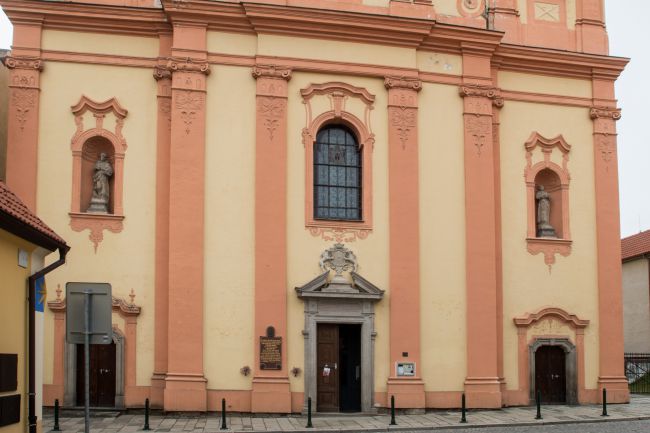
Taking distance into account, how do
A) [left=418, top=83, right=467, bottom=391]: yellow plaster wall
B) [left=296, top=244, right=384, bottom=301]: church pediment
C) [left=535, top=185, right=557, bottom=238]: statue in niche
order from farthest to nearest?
[left=535, top=185, right=557, bottom=238]: statue in niche
[left=418, top=83, right=467, bottom=391]: yellow plaster wall
[left=296, top=244, right=384, bottom=301]: church pediment

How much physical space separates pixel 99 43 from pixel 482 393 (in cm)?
1411

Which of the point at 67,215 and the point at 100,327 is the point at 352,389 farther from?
the point at 100,327

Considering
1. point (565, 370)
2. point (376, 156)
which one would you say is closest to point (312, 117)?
point (376, 156)

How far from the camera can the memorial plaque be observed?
23.1 metres

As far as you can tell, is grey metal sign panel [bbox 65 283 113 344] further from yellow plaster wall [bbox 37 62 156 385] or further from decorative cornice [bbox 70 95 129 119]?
decorative cornice [bbox 70 95 129 119]

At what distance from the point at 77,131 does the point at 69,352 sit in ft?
19.1

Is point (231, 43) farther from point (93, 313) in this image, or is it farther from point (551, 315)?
point (93, 313)

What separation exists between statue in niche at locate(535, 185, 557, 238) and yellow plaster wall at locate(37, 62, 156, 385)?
1146 cm

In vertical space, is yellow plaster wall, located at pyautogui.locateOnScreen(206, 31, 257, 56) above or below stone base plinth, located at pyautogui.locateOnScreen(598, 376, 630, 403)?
above

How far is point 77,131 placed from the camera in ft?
77.8

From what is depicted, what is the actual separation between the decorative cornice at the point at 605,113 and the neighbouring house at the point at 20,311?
1747cm

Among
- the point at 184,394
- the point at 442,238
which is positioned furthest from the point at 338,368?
the point at 442,238

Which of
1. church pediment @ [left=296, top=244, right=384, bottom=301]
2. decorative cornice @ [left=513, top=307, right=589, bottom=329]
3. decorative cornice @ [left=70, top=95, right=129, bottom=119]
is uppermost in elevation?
decorative cornice @ [left=70, top=95, right=129, bottom=119]

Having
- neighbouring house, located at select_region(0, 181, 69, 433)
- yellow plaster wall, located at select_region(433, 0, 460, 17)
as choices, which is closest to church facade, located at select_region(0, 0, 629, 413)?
yellow plaster wall, located at select_region(433, 0, 460, 17)
